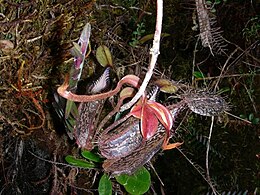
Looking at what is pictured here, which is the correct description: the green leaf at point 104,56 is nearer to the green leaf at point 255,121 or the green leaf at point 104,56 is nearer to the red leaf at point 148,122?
the red leaf at point 148,122

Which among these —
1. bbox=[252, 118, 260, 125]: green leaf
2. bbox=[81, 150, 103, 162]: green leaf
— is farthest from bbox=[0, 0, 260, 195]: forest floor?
bbox=[81, 150, 103, 162]: green leaf

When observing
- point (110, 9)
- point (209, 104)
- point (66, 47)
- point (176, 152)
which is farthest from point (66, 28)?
point (176, 152)

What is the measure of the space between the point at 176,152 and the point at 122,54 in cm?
31

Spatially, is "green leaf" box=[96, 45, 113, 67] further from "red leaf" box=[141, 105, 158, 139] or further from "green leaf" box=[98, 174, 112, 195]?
"green leaf" box=[98, 174, 112, 195]

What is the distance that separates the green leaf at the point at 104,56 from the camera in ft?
2.59

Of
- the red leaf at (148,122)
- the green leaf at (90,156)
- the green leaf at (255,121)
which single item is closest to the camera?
the red leaf at (148,122)

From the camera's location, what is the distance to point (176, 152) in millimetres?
1178

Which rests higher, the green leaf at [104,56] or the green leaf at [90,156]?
the green leaf at [104,56]

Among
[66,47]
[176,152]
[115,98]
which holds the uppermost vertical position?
[66,47]

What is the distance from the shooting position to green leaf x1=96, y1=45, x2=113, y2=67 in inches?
31.0

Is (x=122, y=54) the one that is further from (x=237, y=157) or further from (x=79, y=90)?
(x=237, y=157)

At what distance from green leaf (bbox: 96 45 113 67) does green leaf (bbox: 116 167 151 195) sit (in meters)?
0.24

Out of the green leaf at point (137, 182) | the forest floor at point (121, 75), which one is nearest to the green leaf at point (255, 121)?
the forest floor at point (121, 75)

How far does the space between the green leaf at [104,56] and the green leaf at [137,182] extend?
9.6 inches
